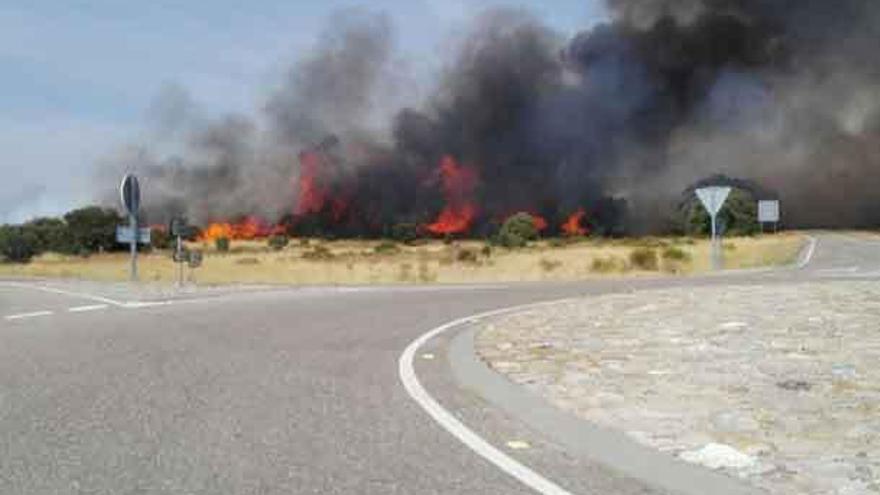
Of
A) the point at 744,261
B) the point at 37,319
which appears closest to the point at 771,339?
the point at 37,319

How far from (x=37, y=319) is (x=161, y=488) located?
1128cm

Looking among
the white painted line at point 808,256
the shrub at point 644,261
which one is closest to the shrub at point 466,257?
the shrub at point 644,261

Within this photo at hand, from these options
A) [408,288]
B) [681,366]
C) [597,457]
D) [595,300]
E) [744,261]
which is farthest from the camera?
[744,261]

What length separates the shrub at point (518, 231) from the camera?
276 ft

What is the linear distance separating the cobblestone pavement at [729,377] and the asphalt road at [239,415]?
30.2 inches

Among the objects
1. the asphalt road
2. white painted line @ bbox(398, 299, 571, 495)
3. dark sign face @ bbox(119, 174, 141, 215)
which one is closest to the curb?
the asphalt road

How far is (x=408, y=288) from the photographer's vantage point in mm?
25078

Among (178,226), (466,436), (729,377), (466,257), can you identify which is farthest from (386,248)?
(466,436)

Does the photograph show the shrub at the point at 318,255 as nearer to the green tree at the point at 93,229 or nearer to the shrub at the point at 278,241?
the shrub at the point at 278,241

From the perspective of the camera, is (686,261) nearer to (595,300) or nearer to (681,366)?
(595,300)

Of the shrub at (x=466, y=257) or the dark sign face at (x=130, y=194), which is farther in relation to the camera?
the shrub at (x=466, y=257)

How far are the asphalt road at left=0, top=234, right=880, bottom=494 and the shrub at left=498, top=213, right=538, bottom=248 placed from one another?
2716 inches

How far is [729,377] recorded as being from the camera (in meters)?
8.97

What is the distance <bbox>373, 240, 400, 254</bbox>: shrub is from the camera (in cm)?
7579
